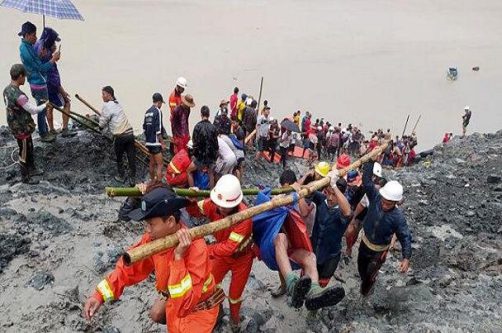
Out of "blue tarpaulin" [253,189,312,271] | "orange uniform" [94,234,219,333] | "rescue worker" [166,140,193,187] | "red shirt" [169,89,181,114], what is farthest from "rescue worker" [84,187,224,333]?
"red shirt" [169,89,181,114]

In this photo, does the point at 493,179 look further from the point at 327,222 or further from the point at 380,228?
the point at 327,222

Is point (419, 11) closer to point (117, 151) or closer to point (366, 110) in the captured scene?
point (366, 110)

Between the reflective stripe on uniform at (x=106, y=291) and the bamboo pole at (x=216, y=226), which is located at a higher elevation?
the bamboo pole at (x=216, y=226)

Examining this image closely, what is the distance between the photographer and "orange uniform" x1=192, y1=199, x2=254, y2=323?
4.24 metres

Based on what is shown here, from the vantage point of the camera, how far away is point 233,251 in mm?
4266

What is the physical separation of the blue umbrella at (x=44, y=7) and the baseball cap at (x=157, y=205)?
5.31 m

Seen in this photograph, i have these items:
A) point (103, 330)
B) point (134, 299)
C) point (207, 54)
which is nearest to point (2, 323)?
point (103, 330)

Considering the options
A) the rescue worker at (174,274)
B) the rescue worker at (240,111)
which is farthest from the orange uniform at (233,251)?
the rescue worker at (240,111)

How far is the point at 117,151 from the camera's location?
7.84 metres

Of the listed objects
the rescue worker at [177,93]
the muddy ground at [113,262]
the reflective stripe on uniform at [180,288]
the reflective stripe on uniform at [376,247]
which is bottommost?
the muddy ground at [113,262]

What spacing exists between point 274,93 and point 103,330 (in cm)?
2039

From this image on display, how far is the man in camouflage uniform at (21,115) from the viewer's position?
6473 mm

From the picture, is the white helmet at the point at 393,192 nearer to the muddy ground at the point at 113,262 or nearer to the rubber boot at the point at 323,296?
the muddy ground at the point at 113,262

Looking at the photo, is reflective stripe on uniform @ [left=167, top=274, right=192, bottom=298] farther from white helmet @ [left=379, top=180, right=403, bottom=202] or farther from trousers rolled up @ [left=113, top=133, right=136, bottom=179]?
trousers rolled up @ [left=113, top=133, right=136, bottom=179]
